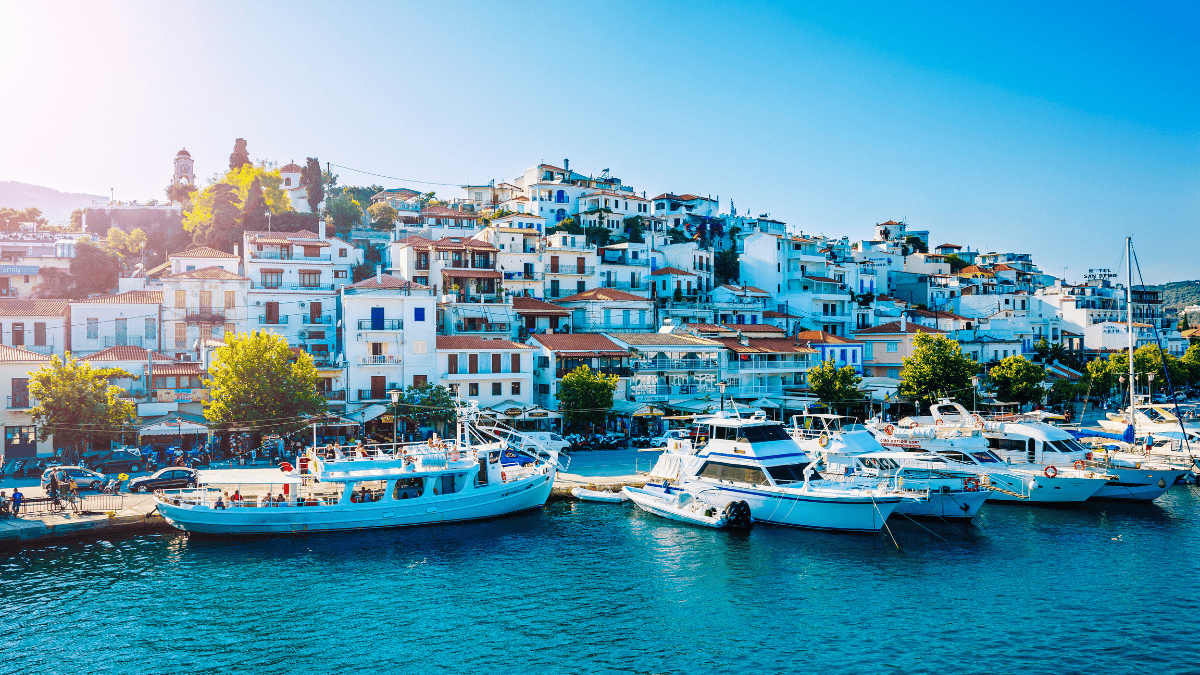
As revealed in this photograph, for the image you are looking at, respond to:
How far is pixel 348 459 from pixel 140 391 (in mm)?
18630

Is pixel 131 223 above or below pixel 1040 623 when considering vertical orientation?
above

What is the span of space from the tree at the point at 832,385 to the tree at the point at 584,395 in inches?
640

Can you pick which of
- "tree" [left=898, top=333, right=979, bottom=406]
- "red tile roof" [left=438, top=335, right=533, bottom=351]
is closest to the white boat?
"red tile roof" [left=438, top=335, right=533, bottom=351]

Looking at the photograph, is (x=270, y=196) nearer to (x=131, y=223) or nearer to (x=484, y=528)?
(x=131, y=223)

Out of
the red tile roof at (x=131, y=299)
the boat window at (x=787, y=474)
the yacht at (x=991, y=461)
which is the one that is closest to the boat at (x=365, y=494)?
the boat window at (x=787, y=474)

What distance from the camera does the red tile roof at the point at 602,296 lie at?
68125 millimetres

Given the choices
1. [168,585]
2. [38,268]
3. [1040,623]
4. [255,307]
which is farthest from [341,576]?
[38,268]

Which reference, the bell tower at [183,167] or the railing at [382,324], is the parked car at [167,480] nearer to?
the railing at [382,324]

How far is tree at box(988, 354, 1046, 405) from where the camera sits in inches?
2451

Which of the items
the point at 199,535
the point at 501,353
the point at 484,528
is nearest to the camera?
the point at 199,535

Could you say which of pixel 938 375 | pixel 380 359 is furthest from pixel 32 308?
pixel 938 375

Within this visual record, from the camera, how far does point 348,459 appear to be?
34906 millimetres

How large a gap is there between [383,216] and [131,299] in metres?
38.1

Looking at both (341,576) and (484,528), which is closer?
(341,576)
